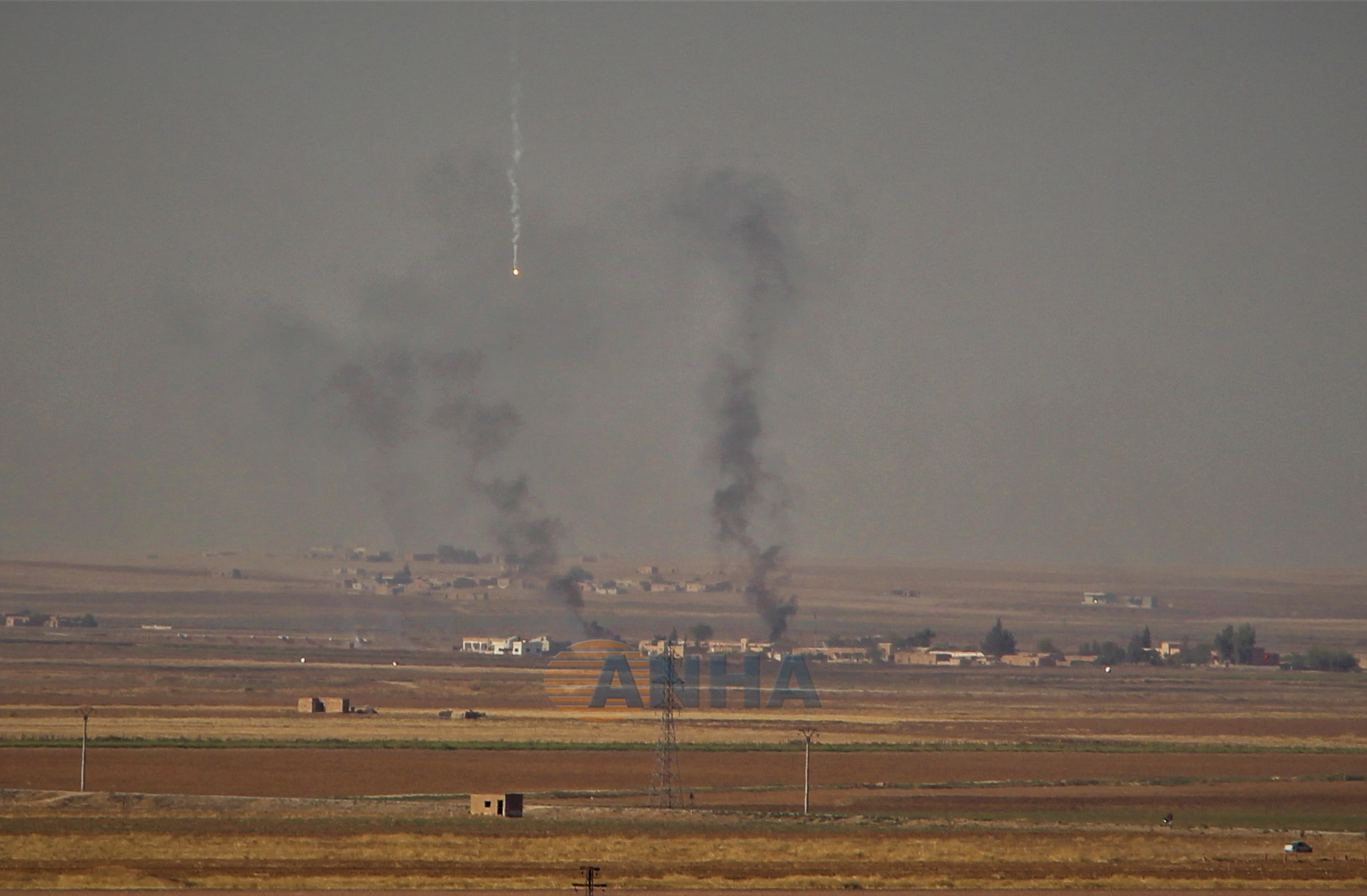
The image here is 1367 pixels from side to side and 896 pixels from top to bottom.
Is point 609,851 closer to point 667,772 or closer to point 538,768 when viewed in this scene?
point 667,772

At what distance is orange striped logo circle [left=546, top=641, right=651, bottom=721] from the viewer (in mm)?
130000

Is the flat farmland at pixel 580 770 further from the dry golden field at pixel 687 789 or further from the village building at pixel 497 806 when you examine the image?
the village building at pixel 497 806

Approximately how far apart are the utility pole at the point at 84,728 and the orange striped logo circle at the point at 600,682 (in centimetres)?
3627

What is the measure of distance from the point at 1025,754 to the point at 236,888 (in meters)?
62.5

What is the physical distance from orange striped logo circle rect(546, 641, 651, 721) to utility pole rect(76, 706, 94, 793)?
36.3 metres

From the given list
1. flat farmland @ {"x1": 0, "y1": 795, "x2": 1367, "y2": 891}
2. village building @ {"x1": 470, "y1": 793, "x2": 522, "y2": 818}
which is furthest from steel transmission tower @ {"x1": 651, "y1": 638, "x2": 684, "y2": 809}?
village building @ {"x1": 470, "y1": 793, "x2": 522, "y2": 818}

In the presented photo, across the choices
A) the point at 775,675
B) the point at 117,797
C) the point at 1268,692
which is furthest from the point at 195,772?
the point at 1268,692

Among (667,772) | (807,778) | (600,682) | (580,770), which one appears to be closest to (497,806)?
(667,772)

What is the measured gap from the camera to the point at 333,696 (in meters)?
140

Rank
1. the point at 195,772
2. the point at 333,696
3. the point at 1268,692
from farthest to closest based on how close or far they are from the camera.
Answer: the point at 1268,692 < the point at 333,696 < the point at 195,772

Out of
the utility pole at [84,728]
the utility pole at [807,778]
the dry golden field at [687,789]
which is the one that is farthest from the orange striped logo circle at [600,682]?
the utility pole at [84,728]

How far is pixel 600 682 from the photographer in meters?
144

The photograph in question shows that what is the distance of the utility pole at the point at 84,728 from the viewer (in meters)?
66.4

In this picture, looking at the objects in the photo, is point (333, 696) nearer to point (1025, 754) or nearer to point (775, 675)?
point (775, 675)
